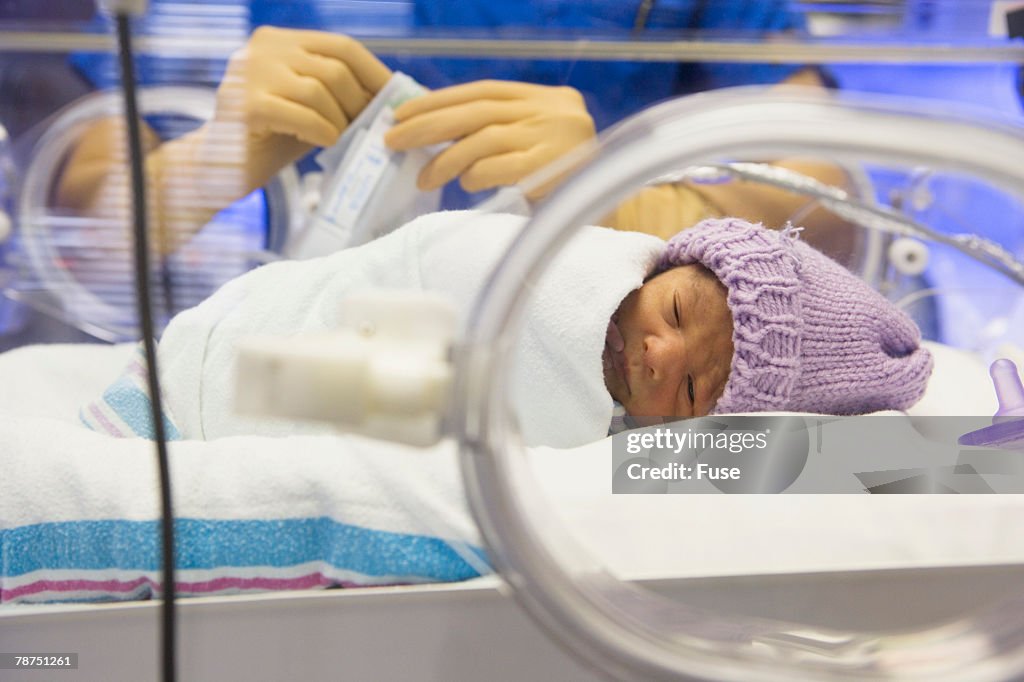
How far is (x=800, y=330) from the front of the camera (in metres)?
0.79

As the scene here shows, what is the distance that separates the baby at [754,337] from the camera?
2.56 feet

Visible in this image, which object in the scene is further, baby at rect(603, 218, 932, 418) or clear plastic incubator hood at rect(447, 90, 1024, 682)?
baby at rect(603, 218, 932, 418)

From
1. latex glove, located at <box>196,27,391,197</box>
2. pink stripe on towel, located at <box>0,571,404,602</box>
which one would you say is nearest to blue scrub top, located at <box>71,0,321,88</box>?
latex glove, located at <box>196,27,391,197</box>

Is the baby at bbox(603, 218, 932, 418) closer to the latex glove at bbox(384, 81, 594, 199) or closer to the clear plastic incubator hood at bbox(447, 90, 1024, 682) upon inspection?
the latex glove at bbox(384, 81, 594, 199)

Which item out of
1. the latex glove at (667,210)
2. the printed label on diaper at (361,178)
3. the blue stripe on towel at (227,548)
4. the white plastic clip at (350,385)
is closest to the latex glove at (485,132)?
the printed label on diaper at (361,178)

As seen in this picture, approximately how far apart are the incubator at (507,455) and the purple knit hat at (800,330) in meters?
0.05

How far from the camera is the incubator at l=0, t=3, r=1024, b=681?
0.34 metres

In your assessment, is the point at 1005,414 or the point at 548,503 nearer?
the point at 548,503

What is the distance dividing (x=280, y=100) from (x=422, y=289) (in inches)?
13.4

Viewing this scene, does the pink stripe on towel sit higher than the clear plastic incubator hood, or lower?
lower

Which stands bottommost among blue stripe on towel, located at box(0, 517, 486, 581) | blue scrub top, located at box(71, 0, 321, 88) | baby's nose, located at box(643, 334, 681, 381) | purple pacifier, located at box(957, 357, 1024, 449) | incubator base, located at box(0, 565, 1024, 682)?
incubator base, located at box(0, 565, 1024, 682)

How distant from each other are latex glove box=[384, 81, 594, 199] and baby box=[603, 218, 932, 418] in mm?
247

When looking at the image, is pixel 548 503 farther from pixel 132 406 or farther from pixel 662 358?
pixel 132 406

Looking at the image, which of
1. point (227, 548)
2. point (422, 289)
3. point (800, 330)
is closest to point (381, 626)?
point (227, 548)
